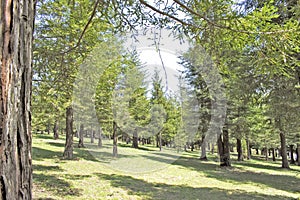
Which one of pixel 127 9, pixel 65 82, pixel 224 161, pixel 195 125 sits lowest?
pixel 224 161

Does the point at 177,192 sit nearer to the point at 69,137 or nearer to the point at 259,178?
the point at 69,137

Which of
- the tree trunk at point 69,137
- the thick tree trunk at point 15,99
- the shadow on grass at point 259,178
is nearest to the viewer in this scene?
the thick tree trunk at point 15,99

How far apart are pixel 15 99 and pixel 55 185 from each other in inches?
227

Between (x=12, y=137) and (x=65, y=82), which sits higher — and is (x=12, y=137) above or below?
below

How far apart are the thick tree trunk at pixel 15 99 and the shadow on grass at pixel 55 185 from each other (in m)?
4.72

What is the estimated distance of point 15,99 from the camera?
3.82 feet

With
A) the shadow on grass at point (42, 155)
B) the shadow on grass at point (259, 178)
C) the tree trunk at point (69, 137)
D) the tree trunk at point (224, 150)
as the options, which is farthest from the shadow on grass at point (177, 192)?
the tree trunk at point (224, 150)

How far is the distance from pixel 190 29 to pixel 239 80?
4568mm

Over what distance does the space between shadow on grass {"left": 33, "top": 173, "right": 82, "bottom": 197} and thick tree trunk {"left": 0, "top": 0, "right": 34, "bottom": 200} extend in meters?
4.72

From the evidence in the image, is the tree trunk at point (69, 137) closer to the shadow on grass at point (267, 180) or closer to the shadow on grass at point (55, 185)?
the shadow on grass at point (55, 185)

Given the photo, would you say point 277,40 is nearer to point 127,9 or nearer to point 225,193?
point 127,9

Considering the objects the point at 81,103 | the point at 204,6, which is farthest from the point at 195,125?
the point at 204,6

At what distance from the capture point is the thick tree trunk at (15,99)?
108 centimetres

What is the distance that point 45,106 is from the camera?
720 cm
